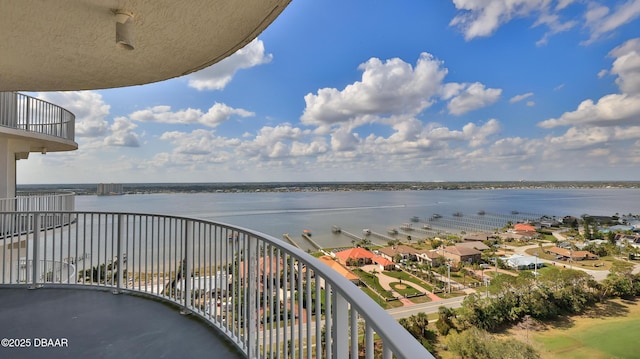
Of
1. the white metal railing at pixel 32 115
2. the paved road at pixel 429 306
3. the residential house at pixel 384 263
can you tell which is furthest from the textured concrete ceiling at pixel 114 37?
the residential house at pixel 384 263

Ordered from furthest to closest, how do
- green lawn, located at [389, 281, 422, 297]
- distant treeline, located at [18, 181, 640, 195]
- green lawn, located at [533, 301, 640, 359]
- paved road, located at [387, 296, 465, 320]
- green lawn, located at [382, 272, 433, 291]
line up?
1. distant treeline, located at [18, 181, 640, 195]
2. green lawn, located at [382, 272, 433, 291]
3. green lawn, located at [389, 281, 422, 297]
4. paved road, located at [387, 296, 465, 320]
5. green lawn, located at [533, 301, 640, 359]

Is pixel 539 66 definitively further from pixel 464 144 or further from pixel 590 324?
pixel 590 324

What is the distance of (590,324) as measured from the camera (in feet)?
60.4

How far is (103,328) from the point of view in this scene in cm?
250

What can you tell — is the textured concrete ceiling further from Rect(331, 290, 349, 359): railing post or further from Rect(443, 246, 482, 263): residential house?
Rect(443, 246, 482, 263): residential house

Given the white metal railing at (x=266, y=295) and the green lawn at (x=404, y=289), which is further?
the green lawn at (x=404, y=289)

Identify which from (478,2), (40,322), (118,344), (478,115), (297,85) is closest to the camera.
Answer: (118,344)

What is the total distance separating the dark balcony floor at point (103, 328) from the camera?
2129 mm

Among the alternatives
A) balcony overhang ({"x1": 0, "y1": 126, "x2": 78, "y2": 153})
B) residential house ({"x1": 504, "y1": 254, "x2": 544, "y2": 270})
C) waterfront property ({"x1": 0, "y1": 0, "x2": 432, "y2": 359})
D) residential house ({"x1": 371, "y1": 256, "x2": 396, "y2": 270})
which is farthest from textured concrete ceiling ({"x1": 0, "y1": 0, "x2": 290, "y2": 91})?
residential house ({"x1": 504, "y1": 254, "x2": 544, "y2": 270})

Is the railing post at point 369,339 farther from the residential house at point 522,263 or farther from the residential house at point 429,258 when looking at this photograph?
the residential house at point 522,263

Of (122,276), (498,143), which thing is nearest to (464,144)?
(498,143)

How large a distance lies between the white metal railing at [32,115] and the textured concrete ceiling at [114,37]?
5.75 m

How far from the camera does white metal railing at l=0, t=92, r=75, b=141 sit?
7.17 meters

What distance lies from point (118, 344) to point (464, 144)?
72092 mm
